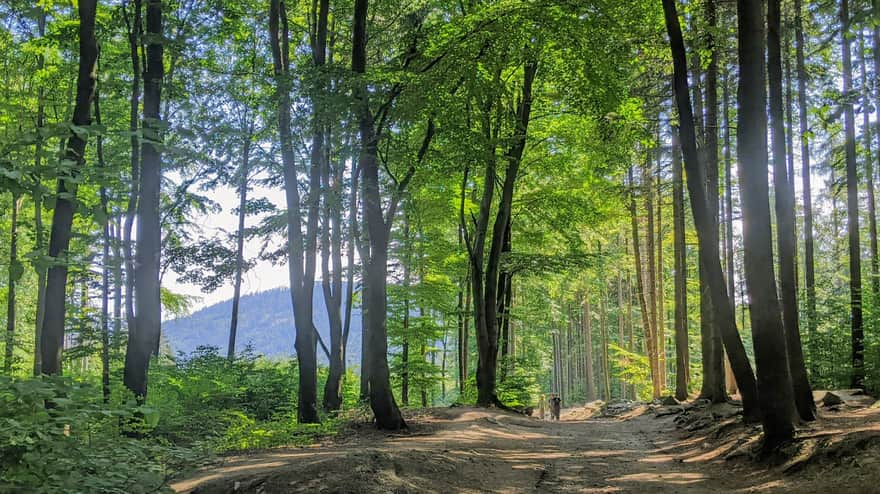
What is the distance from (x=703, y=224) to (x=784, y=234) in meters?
1.23

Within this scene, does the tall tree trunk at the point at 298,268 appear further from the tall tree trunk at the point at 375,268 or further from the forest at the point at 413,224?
the tall tree trunk at the point at 375,268

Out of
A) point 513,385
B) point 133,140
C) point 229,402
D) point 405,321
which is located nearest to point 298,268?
point 133,140

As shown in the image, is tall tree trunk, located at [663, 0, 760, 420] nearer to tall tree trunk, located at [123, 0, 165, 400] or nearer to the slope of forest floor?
the slope of forest floor

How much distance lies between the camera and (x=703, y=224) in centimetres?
964

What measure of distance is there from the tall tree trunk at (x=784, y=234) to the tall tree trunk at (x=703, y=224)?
658 millimetres

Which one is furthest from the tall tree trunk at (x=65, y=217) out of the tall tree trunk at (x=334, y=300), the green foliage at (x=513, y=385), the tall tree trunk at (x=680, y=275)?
the tall tree trunk at (x=680, y=275)

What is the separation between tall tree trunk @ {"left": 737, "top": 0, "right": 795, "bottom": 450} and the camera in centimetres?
723

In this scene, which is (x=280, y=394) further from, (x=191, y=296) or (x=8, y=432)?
(x=8, y=432)

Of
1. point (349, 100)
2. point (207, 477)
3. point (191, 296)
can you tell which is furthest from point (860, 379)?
point (191, 296)

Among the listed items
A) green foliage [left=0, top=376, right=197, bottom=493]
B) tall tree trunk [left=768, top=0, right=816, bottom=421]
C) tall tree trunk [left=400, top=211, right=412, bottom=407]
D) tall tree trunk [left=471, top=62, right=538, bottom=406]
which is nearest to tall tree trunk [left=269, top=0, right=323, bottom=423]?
tall tree trunk [left=471, top=62, right=538, bottom=406]

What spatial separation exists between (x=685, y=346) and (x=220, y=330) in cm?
19772

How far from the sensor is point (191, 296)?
23.8m

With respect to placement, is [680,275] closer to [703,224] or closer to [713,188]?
[713,188]

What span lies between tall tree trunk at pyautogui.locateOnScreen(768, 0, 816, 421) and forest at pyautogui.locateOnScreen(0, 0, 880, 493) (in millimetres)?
44
